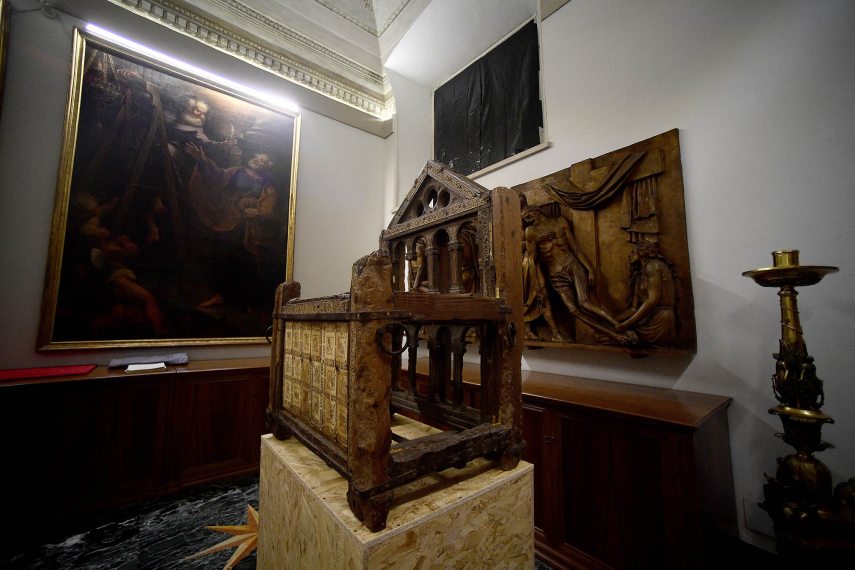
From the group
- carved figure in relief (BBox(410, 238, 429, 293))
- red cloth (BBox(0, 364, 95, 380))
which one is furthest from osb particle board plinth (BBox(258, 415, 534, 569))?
red cloth (BBox(0, 364, 95, 380))

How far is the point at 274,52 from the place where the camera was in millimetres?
4008

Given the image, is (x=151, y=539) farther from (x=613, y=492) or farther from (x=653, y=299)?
(x=653, y=299)

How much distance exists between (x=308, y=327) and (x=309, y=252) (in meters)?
3.52

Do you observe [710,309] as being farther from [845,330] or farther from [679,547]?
[679,547]

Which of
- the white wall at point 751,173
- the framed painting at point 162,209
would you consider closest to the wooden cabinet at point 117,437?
the framed painting at point 162,209

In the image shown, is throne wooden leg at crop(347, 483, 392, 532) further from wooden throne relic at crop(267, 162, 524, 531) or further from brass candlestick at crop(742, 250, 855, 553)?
brass candlestick at crop(742, 250, 855, 553)

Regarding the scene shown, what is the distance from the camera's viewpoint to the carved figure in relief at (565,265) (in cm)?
253

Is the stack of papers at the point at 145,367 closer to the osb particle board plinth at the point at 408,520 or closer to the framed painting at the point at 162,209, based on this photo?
the framed painting at the point at 162,209

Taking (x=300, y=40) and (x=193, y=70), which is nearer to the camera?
(x=193, y=70)

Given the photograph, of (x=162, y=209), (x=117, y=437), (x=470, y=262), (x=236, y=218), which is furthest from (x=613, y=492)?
(x=162, y=209)

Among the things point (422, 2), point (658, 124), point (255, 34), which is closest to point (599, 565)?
point (658, 124)

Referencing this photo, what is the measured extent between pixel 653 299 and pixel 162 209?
15.4ft

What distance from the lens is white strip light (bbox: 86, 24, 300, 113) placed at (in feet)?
10.8

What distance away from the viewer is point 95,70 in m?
3.21
